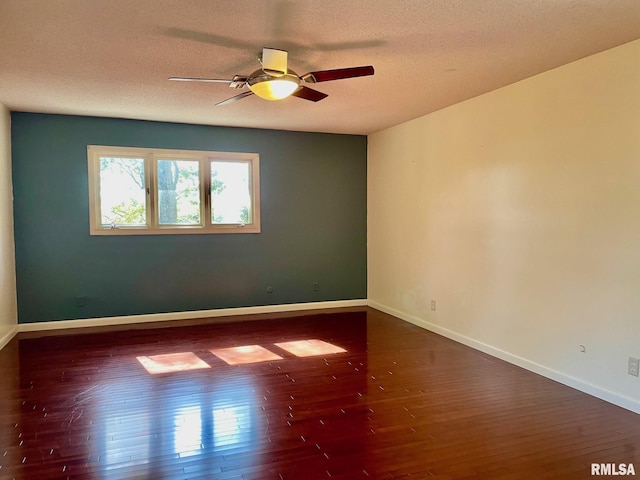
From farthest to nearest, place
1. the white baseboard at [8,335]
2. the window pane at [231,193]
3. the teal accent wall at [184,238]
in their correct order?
the window pane at [231,193], the teal accent wall at [184,238], the white baseboard at [8,335]

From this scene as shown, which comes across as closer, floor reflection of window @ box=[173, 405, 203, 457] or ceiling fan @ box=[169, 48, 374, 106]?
floor reflection of window @ box=[173, 405, 203, 457]

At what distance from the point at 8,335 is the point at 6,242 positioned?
98cm

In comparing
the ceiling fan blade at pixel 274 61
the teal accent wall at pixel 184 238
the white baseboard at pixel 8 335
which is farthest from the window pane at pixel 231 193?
the ceiling fan blade at pixel 274 61

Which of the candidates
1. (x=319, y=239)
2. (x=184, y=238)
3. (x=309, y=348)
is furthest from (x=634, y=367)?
(x=184, y=238)

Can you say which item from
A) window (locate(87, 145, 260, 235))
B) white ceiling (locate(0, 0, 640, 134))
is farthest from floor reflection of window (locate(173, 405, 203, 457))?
window (locate(87, 145, 260, 235))

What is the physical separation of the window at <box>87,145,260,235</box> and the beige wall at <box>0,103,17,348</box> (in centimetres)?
80

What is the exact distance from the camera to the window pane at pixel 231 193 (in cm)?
574

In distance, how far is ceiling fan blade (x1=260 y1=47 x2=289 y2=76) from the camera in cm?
271

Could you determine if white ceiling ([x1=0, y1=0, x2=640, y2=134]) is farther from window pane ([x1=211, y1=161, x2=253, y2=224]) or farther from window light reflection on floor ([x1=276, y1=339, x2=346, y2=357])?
window light reflection on floor ([x1=276, y1=339, x2=346, y2=357])

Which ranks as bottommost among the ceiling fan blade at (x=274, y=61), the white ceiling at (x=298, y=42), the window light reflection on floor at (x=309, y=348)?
the window light reflection on floor at (x=309, y=348)

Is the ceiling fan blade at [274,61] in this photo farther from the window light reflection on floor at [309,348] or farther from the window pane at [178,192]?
the window pane at [178,192]

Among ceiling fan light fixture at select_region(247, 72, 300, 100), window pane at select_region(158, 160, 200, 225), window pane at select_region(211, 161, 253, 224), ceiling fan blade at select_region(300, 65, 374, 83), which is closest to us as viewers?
ceiling fan blade at select_region(300, 65, 374, 83)

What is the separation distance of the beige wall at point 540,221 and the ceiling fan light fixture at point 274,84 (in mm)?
2107

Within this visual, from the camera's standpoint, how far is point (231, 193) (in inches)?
229
